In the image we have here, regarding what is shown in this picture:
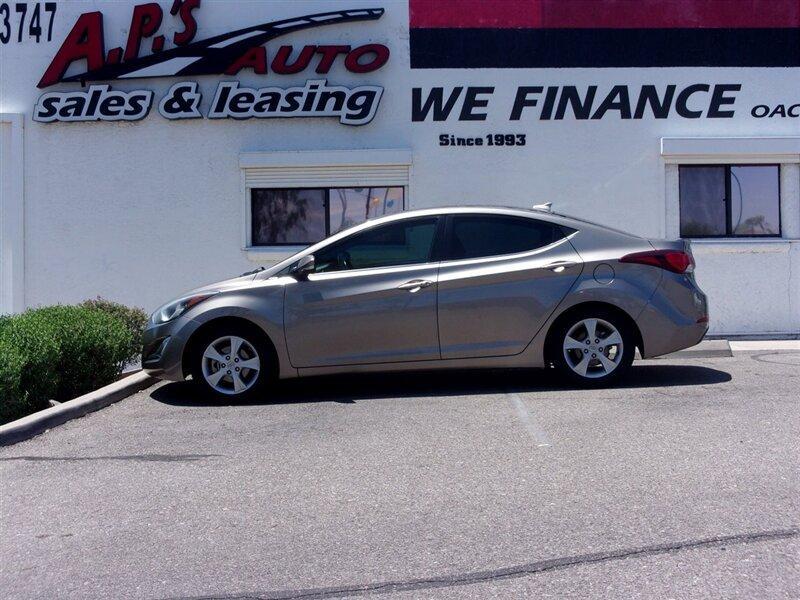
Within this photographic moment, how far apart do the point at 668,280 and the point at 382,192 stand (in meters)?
5.20

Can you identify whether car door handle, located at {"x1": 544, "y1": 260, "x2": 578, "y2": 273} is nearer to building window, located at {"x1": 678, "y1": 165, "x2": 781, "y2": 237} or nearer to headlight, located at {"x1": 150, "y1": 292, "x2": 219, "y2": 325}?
headlight, located at {"x1": 150, "y1": 292, "x2": 219, "y2": 325}

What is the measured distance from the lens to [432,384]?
9250mm

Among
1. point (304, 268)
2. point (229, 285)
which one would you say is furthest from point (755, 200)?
point (229, 285)

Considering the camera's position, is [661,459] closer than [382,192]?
Yes

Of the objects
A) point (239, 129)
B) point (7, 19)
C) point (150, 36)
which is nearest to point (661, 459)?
point (239, 129)

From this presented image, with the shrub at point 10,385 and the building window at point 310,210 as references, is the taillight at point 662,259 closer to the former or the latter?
the building window at point 310,210

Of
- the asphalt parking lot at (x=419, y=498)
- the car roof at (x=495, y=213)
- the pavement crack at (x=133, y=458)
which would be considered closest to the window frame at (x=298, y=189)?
the car roof at (x=495, y=213)

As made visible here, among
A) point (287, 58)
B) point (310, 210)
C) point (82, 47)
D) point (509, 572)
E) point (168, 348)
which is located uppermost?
point (82, 47)

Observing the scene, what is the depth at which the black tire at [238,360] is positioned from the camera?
8398 mm

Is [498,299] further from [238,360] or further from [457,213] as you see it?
[238,360]

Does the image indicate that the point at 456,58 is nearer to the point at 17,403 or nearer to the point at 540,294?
the point at 540,294

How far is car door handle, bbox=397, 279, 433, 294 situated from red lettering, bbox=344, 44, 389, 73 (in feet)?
16.9

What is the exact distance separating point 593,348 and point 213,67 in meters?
6.94

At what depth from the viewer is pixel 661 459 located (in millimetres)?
6211
